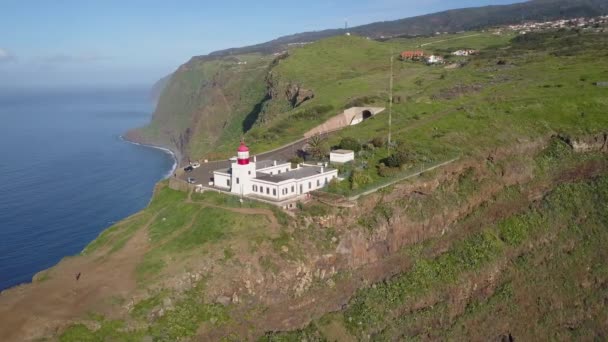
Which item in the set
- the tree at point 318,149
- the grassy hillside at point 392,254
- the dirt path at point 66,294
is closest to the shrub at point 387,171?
the grassy hillside at point 392,254

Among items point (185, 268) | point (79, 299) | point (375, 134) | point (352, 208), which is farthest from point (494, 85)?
point (79, 299)

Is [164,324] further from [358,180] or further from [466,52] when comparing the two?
[466,52]

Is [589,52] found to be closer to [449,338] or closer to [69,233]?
[449,338]

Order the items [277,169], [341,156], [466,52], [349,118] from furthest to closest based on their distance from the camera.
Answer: [466,52], [349,118], [341,156], [277,169]

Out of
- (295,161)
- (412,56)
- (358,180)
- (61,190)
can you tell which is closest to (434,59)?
(412,56)

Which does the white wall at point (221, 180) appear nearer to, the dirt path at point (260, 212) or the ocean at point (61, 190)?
the dirt path at point (260, 212)
